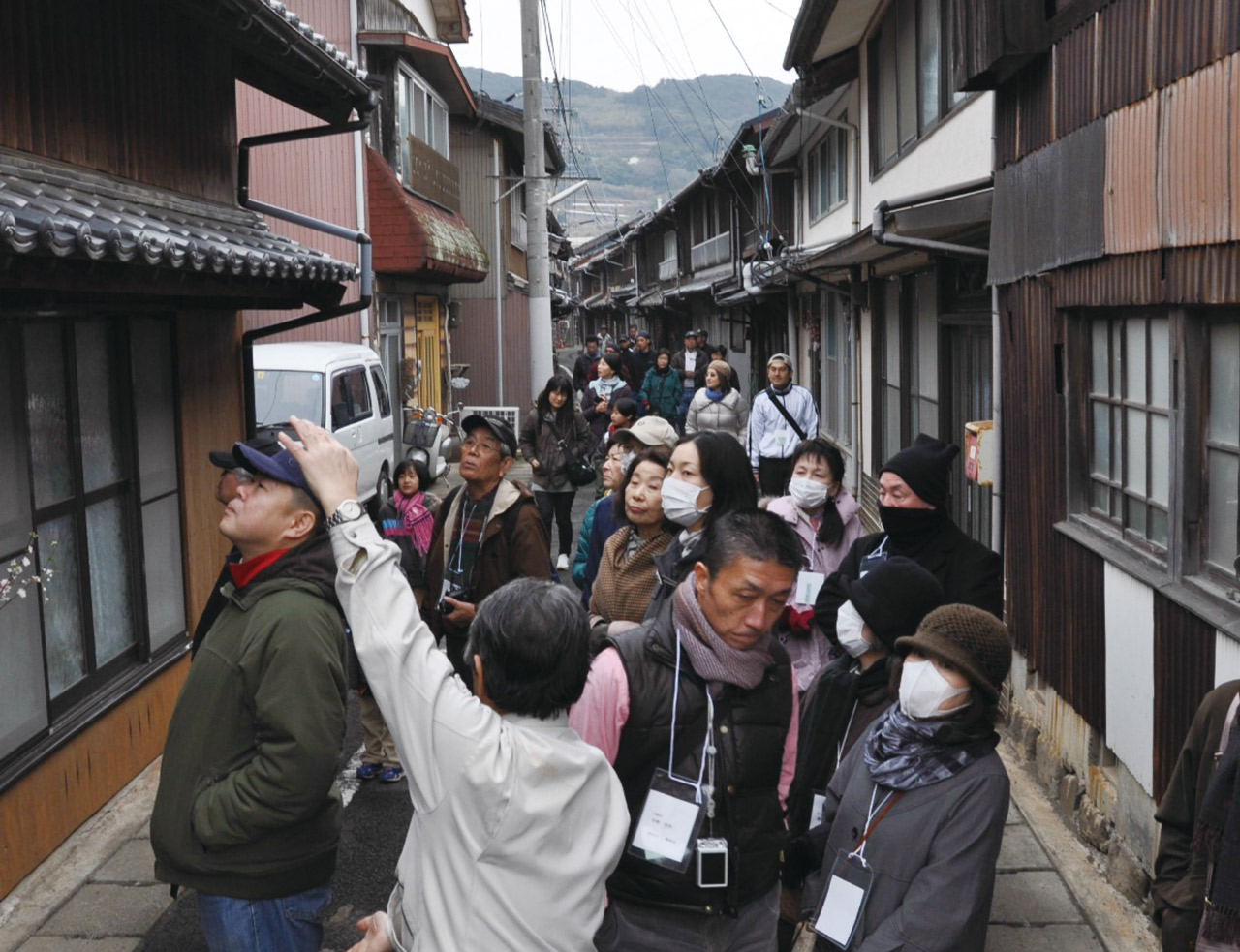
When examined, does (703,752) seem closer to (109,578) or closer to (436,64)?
(109,578)

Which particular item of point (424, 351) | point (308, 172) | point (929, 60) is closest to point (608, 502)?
point (929, 60)

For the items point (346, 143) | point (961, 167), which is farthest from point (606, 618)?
point (346, 143)

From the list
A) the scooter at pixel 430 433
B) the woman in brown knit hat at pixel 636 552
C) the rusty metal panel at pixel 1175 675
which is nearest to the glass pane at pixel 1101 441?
the rusty metal panel at pixel 1175 675

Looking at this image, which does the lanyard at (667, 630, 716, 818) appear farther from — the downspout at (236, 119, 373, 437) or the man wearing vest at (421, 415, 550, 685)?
the downspout at (236, 119, 373, 437)

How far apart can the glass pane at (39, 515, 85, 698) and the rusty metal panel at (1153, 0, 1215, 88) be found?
522 cm

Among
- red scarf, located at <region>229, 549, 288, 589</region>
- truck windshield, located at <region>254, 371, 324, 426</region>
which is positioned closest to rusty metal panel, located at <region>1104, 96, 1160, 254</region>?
red scarf, located at <region>229, 549, 288, 589</region>

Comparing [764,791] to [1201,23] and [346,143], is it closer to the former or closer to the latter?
[1201,23]

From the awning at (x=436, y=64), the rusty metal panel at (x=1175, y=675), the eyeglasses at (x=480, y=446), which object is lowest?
the rusty metal panel at (x=1175, y=675)

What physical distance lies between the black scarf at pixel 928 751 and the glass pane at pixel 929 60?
8138 mm

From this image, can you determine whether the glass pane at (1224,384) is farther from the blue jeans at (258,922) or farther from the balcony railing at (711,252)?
the balcony railing at (711,252)

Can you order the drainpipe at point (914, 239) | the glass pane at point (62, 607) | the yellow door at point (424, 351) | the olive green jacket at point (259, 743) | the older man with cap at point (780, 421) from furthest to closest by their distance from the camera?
the yellow door at point (424, 351)
the older man with cap at point (780, 421)
the drainpipe at point (914, 239)
the glass pane at point (62, 607)
the olive green jacket at point (259, 743)

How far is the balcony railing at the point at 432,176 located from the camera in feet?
64.1

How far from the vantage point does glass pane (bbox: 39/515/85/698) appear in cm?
607

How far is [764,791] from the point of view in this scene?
3.29 m
